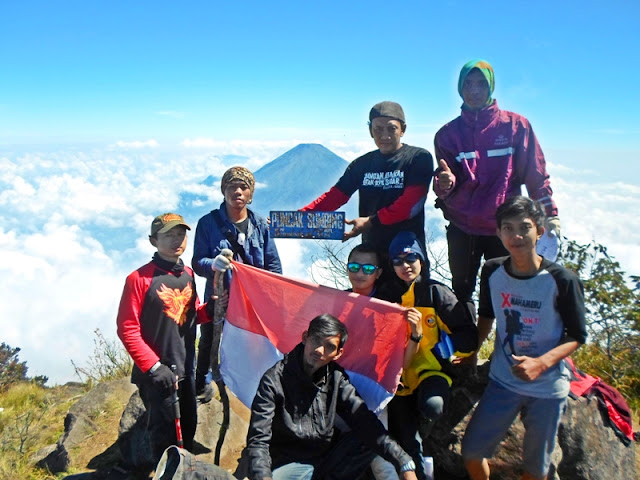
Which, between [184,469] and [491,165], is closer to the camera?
[184,469]

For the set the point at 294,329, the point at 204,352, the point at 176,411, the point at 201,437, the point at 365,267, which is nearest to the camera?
the point at 365,267

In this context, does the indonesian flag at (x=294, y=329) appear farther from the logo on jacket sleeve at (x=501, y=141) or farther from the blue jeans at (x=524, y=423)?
the logo on jacket sleeve at (x=501, y=141)

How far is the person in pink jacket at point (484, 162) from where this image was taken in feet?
15.4

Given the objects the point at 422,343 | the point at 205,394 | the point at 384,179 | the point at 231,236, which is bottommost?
the point at 205,394

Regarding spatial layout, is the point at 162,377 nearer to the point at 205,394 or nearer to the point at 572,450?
the point at 205,394

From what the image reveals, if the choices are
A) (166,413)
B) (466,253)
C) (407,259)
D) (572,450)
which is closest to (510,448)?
(572,450)

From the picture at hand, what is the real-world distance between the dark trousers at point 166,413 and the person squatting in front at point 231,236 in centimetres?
61

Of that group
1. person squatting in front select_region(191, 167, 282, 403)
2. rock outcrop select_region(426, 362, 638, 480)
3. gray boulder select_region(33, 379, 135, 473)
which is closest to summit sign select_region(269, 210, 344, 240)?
person squatting in front select_region(191, 167, 282, 403)

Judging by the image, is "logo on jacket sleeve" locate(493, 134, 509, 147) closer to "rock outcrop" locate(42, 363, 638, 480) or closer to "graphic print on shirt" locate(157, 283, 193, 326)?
"rock outcrop" locate(42, 363, 638, 480)

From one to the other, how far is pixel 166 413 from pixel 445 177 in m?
3.81

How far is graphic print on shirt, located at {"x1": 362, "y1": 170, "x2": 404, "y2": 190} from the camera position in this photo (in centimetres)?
508

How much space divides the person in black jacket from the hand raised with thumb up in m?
1.99

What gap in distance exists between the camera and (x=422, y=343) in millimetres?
4242

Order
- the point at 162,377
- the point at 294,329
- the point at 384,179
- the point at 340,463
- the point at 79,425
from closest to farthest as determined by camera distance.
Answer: the point at 340,463
the point at 162,377
the point at 294,329
the point at 384,179
the point at 79,425
